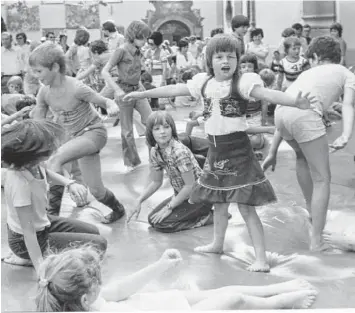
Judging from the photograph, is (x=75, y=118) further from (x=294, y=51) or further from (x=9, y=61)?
(x=9, y=61)

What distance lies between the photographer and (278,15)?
14.0 metres

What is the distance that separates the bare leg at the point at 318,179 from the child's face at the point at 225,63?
0.69 meters

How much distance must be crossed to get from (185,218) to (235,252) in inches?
24.5

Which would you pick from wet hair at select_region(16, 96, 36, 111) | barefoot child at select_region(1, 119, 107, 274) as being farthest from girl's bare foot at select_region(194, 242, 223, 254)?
wet hair at select_region(16, 96, 36, 111)

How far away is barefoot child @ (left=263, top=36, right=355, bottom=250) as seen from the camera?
402 cm

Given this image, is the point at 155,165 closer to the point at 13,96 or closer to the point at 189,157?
the point at 189,157

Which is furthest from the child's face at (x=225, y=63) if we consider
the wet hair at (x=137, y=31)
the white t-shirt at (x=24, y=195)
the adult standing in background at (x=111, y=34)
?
the adult standing in background at (x=111, y=34)

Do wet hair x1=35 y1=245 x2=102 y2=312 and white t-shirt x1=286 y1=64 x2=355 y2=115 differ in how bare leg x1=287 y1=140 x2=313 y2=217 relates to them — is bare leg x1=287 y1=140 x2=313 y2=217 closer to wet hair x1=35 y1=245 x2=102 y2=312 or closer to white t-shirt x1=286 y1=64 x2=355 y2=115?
white t-shirt x1=286 y1=64 x2=355 y2=115

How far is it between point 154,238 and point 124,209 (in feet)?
2.27

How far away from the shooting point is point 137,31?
20.6ft

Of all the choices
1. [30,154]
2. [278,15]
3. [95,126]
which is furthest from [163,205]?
[278,15]

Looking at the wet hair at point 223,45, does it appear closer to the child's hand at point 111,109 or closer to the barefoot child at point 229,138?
the barefoot child at point 229,138

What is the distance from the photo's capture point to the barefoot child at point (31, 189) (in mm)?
3486

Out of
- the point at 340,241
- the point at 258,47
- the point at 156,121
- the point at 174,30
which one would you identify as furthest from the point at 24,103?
the point at 174,30
